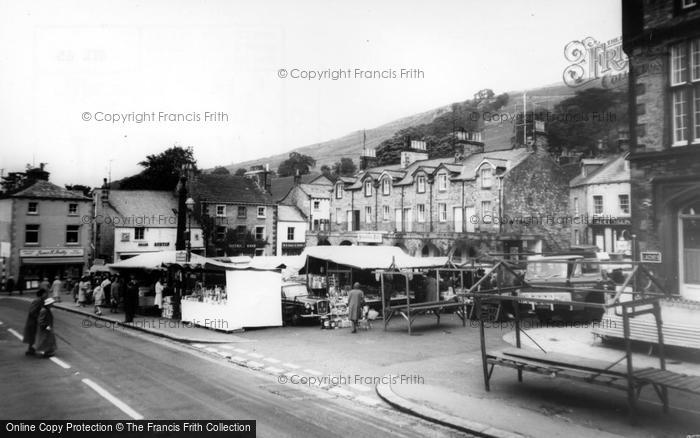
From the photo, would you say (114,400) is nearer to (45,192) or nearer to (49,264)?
(49,264)

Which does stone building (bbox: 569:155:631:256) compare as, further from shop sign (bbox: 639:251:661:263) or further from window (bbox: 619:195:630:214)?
shop sign (bbox: 639:251:661:263)

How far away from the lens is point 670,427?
7.17m

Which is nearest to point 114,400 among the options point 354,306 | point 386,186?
point 354,306

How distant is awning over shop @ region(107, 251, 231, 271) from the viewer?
1866 centimetres

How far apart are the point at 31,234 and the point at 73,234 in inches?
127

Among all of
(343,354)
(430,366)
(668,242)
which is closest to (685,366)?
(668,242)

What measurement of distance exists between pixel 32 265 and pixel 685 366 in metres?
44.6

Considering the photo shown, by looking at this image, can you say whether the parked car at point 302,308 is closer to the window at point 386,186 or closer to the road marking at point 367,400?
the road marking at point 367,400

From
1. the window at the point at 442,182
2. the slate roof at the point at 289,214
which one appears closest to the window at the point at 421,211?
the window at the point at 442,182

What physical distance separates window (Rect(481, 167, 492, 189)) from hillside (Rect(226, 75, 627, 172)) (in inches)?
1248

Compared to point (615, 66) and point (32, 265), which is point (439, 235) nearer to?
point (615, 66)

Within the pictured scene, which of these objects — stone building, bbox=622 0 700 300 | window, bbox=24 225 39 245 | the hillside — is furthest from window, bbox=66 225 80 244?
the hillside

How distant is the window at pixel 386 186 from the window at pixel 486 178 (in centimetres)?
992

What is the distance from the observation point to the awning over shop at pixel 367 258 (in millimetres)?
19609
